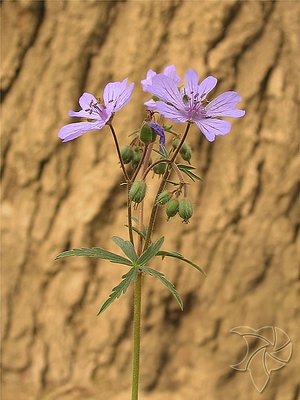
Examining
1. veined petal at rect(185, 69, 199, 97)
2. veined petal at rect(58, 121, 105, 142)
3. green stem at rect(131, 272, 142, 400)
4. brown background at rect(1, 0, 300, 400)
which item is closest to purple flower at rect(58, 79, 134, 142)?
veined petal at rect(58, 121, 105, 142)

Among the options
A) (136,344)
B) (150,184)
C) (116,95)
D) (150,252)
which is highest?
(150,184)

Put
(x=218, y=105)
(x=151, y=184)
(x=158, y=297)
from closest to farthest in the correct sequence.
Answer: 1. (x=218, y=105)
2. (x=151, y=184)
3. (x=158, y=297)

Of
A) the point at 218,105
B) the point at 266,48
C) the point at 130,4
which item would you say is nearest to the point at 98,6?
the point at 130,4

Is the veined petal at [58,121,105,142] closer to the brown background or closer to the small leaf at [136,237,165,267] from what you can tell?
the small leaf at [136,237,165,267]

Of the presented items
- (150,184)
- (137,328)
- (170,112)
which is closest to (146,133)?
(170,112)

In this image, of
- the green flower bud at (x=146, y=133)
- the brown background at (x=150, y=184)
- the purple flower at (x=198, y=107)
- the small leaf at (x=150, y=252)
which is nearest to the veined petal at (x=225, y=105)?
the purple flower at (x=198, y=107)

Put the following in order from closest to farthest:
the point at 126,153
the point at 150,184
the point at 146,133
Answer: the point at 146,133 → the point at 126,153 → the point at 150,184

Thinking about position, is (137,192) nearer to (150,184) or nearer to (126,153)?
(126,153)

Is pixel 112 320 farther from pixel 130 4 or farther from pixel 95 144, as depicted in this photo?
pixel 130 4

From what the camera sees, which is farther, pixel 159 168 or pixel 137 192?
pixel 159 168
